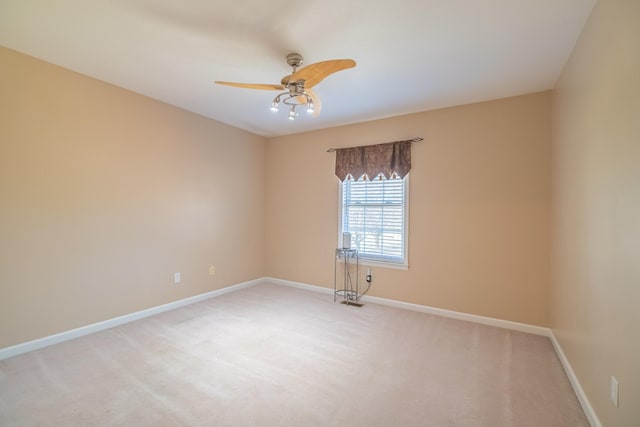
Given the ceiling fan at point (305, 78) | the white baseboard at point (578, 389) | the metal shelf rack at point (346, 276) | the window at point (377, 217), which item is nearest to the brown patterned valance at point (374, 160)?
the window at point (377, 217)

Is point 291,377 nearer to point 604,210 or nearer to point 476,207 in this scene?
point 604,210

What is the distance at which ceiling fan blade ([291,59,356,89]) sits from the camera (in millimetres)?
1851

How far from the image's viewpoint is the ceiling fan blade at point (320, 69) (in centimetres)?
185

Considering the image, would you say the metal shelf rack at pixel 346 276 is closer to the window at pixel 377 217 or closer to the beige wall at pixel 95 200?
the window at pixel 377 217

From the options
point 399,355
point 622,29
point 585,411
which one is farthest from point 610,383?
point 622,29

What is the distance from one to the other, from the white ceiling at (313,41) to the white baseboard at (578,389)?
252 centimetres

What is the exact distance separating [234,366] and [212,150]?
9.80 feet

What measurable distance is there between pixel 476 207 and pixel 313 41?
2.56 m

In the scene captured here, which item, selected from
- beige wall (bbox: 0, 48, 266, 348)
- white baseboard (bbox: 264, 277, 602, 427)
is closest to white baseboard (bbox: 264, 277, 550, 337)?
white baseboard (bbox: 264, 277, 602, 427)

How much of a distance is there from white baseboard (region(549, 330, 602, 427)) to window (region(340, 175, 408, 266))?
1698 millimetres

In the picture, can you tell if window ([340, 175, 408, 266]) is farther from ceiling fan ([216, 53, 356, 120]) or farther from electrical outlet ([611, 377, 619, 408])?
electrical outlet ([611, 377, 619, 408])

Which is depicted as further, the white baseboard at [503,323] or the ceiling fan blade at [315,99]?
the ceiling fan blade at [315,99]

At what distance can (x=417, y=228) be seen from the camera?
3.69 metres

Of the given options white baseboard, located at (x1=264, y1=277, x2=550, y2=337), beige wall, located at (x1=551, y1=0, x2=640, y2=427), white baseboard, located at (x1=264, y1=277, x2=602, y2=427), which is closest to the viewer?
beige wall, located at (x1=551, y1=0, x2=640, y2=427)
